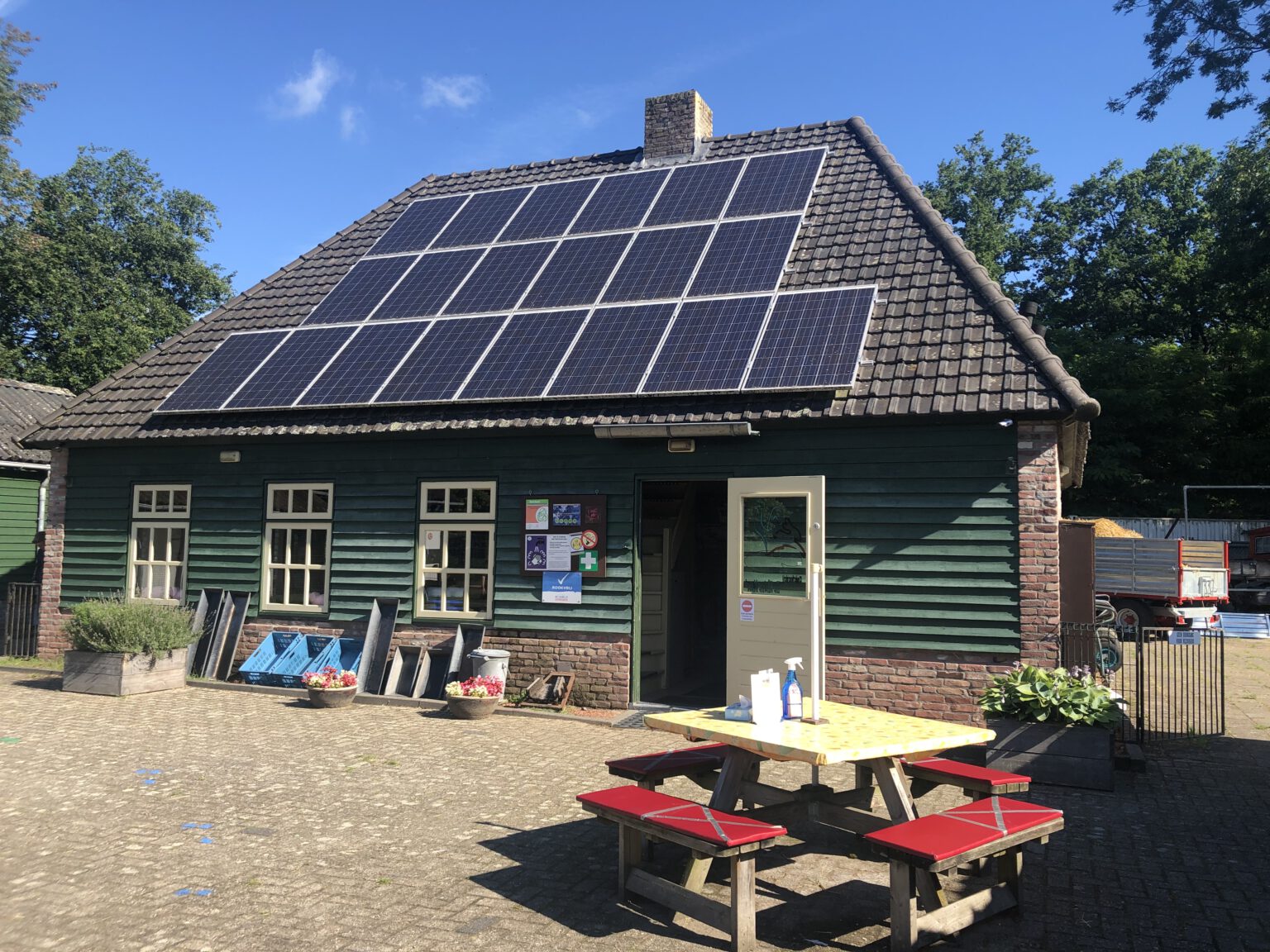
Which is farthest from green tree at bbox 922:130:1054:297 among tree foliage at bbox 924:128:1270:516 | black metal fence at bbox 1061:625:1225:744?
black metal fence at bbox 1061:625:1225:744

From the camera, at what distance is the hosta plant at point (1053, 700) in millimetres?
7469

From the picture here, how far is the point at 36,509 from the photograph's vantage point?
20.5 m

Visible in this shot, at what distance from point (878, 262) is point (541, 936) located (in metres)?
8.83

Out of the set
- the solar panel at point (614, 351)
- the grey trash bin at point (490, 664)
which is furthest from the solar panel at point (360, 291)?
the grey trash bin at point (490, 664)

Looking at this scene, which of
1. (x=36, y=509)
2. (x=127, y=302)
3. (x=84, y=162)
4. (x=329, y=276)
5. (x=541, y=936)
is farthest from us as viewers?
(x=84, y=162)

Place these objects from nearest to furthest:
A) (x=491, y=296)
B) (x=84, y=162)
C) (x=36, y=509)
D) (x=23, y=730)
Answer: (x=23, y=730) < (x=491, y=296) < (x=36, y=509) < (x=84, y=162)

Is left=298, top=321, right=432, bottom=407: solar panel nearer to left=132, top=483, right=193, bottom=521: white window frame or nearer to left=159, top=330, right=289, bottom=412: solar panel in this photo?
left=159, top=330, right=289, bottom=412: solar panel

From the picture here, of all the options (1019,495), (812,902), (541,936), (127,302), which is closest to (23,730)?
(541,936)

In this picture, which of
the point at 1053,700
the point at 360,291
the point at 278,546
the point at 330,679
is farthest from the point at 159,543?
the point at 1053,700

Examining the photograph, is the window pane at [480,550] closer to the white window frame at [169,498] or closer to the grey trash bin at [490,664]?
the grey trash bin at [490,664]

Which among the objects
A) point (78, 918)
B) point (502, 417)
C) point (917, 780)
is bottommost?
Result: point (78, 918)

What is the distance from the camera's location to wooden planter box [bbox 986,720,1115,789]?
7332 millimetres

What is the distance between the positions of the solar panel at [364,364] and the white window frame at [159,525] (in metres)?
2.59

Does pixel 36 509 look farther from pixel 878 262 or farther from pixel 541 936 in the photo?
pixel 541 936
